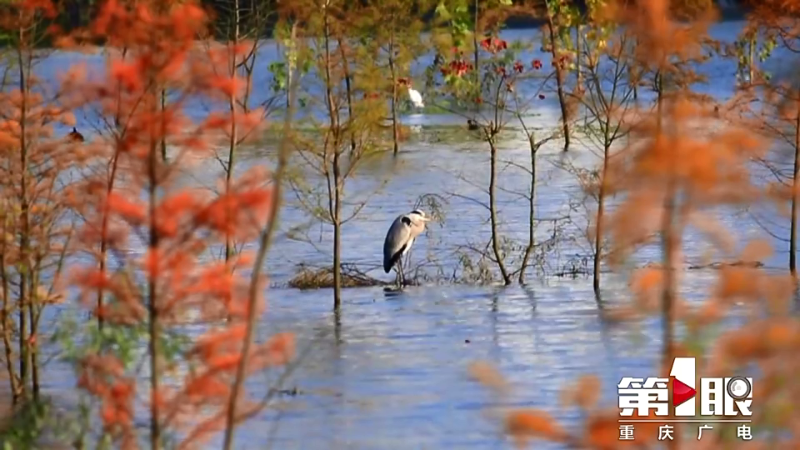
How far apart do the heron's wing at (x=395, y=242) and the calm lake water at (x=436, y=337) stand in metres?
0.34

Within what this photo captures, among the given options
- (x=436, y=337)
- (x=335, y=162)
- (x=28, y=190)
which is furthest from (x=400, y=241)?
(x=28, y=190)

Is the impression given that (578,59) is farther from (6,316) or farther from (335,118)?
(6,316)

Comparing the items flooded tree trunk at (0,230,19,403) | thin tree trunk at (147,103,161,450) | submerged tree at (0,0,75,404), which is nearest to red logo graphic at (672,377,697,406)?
thin tree trunk at (147,103,161,450)

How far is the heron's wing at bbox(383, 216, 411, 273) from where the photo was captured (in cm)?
1405

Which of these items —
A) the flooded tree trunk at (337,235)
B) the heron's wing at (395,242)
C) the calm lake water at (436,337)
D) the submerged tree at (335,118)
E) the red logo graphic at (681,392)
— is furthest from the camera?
the heron's wing at (395,242)

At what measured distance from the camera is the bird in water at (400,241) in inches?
553

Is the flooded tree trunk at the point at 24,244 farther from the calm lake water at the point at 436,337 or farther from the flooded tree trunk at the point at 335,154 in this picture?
the flooded tree trunk at the point at 335,154

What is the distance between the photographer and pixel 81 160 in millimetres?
7871

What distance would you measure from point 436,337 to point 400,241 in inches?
→ 97.2

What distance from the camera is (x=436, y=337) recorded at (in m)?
11.7

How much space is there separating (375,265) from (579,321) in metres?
3.42

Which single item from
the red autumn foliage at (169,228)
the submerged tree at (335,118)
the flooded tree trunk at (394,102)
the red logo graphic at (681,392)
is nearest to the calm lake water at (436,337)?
the red logo graphic at (681,392)

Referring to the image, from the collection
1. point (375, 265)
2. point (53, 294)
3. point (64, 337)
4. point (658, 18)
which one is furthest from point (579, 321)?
point (658, 18)

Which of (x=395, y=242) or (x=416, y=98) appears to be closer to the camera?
(x=395, y=242)
